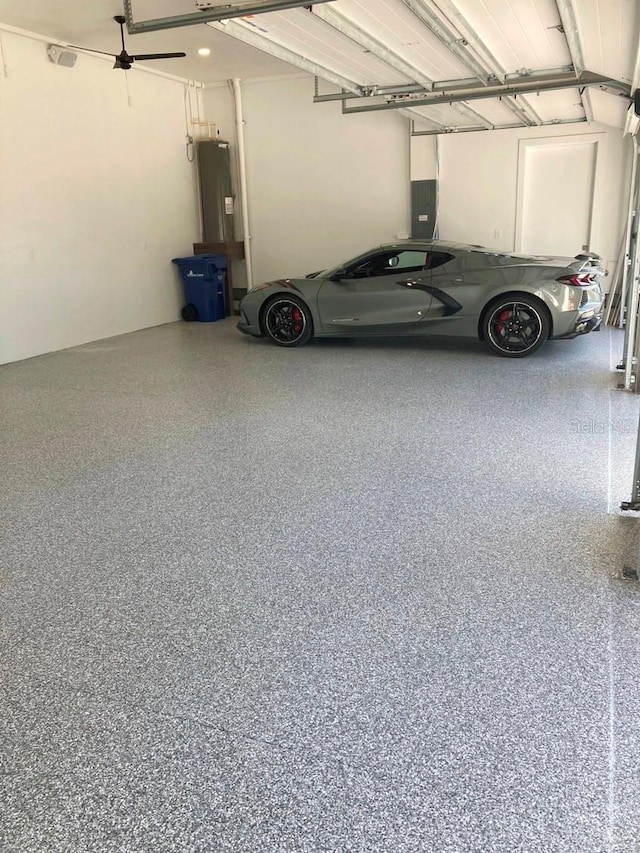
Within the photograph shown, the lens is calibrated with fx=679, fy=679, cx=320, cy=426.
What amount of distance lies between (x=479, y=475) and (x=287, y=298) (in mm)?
4745

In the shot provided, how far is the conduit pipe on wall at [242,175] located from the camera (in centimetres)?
1120

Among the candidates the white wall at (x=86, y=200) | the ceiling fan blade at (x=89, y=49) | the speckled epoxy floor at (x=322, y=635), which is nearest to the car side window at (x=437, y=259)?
the speckled epoxy floor at (x=322, y=635)

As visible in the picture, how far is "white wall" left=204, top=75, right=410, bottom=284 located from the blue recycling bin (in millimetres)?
1038

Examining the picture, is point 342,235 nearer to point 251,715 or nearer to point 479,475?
point 479,475

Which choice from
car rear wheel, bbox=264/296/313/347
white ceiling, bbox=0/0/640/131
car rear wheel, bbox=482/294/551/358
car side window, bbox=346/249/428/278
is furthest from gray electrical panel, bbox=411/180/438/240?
car rear wheel, bbox=482/294/551/358

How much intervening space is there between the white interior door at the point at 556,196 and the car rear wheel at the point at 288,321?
13.1 feet

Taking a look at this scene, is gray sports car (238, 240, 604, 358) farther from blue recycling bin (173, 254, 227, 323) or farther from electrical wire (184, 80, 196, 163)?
electrical wire (184, 80, 196, 163)

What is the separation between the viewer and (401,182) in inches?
418

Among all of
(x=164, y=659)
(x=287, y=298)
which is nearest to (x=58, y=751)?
(x=164, y=659)

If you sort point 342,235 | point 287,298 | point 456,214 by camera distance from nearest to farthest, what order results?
1. point 287,298
2. point 456,214
3. point 342,235

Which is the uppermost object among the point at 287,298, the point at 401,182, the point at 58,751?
the point at 401,182

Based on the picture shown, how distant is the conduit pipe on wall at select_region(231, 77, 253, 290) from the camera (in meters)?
11.2

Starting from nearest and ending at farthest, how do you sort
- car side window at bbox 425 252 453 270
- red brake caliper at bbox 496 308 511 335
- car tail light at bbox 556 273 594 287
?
1. car tail light at bbox 556 273 594 287
2. red brake caliper at bbox 496 308 511 335
3. car side window at bbox 425 252 453 270

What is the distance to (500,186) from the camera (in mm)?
10172
